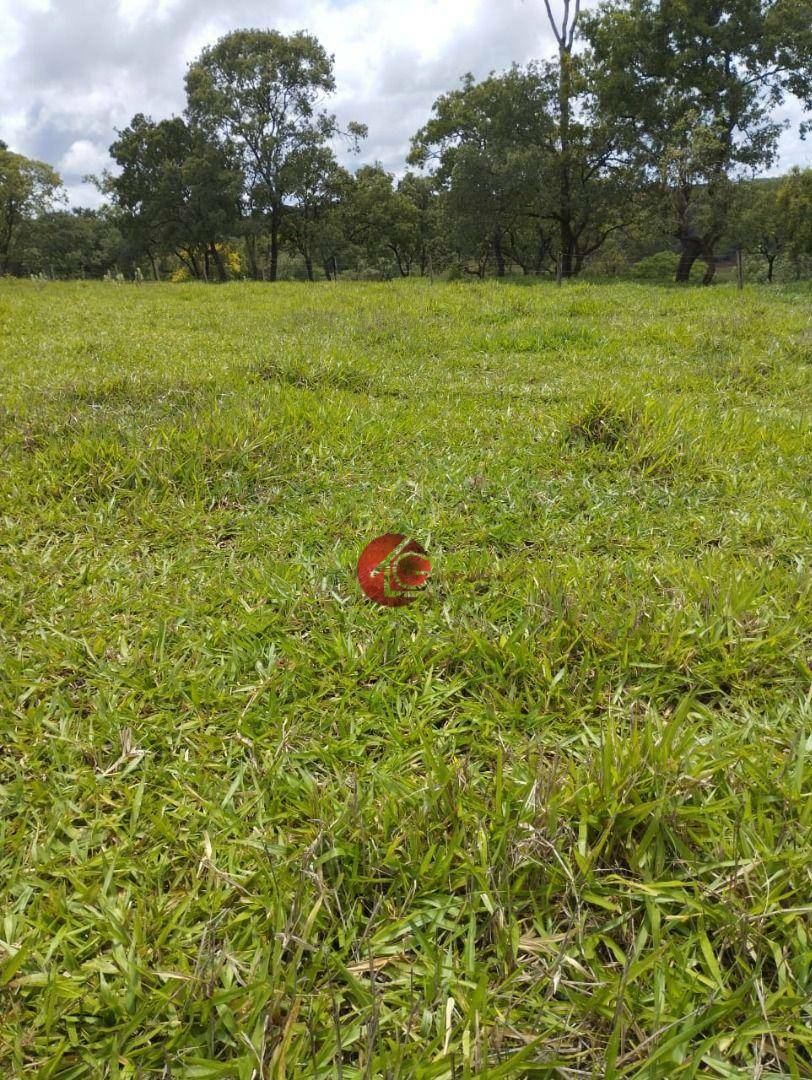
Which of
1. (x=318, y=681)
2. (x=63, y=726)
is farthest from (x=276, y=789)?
(x=63, y=726)

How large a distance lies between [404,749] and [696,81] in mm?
29296

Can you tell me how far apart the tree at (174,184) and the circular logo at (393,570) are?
125 ft

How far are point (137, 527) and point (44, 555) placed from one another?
45 cm

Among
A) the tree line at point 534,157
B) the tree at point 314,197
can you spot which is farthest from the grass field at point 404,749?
the tree at point 314,197

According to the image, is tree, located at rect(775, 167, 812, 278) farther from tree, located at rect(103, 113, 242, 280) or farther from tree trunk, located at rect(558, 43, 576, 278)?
tree, located at rect(103, 113, 242, 280)

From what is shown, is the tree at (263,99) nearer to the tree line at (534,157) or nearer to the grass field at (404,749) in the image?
the tree line at (534,157)

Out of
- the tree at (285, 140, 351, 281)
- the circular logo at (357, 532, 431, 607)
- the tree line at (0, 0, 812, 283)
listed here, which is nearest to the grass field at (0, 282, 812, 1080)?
the circular logo at (357, 532, 431, 607)

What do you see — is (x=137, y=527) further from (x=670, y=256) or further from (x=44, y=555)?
(x=670, y=256)

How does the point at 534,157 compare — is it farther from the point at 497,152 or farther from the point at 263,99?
the point at 263,99

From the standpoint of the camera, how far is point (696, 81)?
22031 millimetres

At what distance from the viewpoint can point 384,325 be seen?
26.9 ft

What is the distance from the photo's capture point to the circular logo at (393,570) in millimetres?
2422

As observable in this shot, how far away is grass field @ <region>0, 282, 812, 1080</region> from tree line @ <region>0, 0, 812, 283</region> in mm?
18441

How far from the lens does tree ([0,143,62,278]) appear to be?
153 feet
